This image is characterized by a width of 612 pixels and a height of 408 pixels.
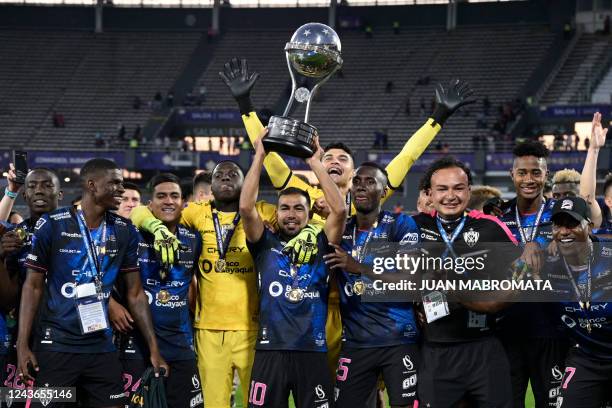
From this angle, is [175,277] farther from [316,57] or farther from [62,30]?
[62,30]

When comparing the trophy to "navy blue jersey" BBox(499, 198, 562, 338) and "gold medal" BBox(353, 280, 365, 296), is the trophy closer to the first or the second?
"gold medal" BBox(353, 280, 365, 296)

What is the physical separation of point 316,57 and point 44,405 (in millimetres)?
2568

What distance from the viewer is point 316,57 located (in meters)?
5.54

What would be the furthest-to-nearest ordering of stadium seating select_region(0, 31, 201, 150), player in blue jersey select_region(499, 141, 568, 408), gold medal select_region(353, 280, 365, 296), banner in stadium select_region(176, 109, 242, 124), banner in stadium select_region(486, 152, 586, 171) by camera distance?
stadium seating select_region(0, 31, 201, 150), banner in stadium select_region(176, 109, 242, 124), banner in stadium select_region(486, 152, 586, 171), player in blue jersey select_region(499, 141, 568, 408), gold medal select_region(353, 280, 365, 296)

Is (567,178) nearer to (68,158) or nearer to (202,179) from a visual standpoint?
(202,179)

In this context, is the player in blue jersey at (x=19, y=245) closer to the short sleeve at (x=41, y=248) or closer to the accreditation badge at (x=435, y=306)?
the short sleeve at (x=41, y=248)

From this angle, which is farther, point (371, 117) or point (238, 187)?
point (371, 117)

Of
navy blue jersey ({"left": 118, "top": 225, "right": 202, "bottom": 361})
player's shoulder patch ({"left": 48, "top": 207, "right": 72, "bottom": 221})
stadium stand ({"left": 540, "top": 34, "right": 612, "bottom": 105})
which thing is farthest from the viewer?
stadium stand ({"left": 540, "top": 34, "right": 612, "bottom": 105})

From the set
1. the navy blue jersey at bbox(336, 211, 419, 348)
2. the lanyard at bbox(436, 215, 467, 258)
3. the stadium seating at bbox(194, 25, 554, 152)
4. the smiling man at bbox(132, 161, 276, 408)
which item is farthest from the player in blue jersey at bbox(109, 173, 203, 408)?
the stadium seating at bbox(194, 25, 554, 152)

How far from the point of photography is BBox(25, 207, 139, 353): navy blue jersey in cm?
547

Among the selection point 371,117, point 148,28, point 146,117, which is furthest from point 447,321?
point 148,28

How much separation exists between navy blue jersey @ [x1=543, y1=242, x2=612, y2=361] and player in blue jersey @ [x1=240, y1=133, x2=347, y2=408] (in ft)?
4.38

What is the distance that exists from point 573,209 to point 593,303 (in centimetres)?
57

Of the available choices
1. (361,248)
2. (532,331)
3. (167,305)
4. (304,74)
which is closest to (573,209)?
(532,331)
